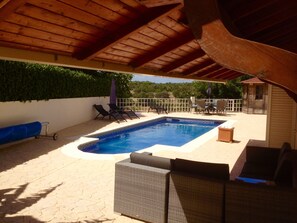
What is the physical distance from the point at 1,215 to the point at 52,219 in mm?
851

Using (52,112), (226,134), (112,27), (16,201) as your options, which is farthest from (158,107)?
(112,27)

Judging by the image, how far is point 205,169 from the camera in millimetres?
3938

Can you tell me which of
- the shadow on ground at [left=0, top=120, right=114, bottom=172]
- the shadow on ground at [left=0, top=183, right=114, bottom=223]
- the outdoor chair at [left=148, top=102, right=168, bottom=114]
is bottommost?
the shadow on ground at [left=0, top=183, right=114, bottom=223]

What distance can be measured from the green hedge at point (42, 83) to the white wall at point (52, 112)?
0.88 feet

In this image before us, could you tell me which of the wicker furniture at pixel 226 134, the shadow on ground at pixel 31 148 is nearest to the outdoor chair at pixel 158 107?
the shadow on ground at pixel 31 148

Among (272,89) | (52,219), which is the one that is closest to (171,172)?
(52,219)

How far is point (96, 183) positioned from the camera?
238 inches

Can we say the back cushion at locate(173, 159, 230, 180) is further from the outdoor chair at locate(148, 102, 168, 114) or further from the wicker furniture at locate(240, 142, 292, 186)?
the outdoor chair at locate(148, 102, 168, 114)

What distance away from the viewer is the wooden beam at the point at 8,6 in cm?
223

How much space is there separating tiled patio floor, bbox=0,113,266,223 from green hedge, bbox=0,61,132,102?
6.46ft

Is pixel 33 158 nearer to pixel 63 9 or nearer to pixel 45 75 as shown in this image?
pixel 45 75

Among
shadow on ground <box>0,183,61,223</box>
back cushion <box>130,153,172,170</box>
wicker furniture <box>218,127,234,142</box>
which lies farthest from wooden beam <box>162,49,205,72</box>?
wicker furniture <box>218,127,234,142</box>

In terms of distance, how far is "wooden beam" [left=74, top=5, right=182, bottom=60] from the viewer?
294 cm

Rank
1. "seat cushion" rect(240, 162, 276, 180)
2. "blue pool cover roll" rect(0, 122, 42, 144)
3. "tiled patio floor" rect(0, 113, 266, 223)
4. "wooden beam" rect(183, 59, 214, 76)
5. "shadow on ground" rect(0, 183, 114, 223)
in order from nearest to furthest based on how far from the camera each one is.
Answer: "shadow on ground" rect(0, 183, 114, 223) < "tiled patio floor" rect(0, 113, 266, 223) < "seat cushion" rect(240, 162, 276, 180) < "wooden beam" rect(183, 59, 214, 76) < "blue pool cover roll" rect(0, 122, 42, 144)
